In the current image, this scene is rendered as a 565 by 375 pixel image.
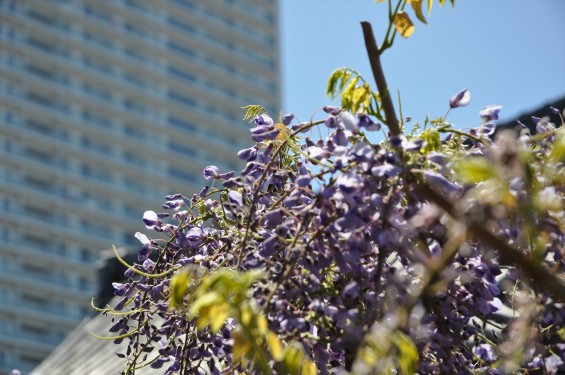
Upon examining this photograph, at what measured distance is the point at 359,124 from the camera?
2.11 meters

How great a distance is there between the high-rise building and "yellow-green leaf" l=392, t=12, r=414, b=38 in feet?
167

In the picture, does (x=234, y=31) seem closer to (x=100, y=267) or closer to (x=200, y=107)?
(x=200, y=107)

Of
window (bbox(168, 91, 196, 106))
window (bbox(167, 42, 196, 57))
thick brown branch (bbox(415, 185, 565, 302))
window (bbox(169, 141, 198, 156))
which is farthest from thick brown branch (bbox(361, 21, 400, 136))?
window (bbox(167, 42, 196, 57))

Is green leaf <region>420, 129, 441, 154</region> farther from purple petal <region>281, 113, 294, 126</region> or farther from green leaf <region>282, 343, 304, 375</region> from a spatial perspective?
green leaf <region>282, 343, 304, 375</region>

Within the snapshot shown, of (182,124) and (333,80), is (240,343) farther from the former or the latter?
(182,124)

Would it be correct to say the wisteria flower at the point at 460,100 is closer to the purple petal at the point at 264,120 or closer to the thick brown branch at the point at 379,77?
the thick brown branch at the point at 379,77

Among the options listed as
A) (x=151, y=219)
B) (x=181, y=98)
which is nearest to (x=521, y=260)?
(x=151, y=219)

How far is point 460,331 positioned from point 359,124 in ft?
1.70

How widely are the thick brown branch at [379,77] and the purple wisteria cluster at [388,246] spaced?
0.03 metres

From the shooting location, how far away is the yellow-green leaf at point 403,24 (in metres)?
2.23

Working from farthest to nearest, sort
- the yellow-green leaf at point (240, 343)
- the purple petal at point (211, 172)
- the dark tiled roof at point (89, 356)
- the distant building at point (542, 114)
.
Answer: the dark tiled roof at point (89, 356), the distant building at point (542, 114), the purple petal at point (211, 172), the yellow-green leaf at point (240, 343)

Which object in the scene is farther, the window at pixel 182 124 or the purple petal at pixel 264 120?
the window at pixel 182 124

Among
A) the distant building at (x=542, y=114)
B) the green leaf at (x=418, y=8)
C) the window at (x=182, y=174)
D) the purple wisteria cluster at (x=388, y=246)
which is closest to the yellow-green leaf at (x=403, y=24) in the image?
the green leaf at (x=418, y=8)

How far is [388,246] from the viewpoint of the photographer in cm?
206
